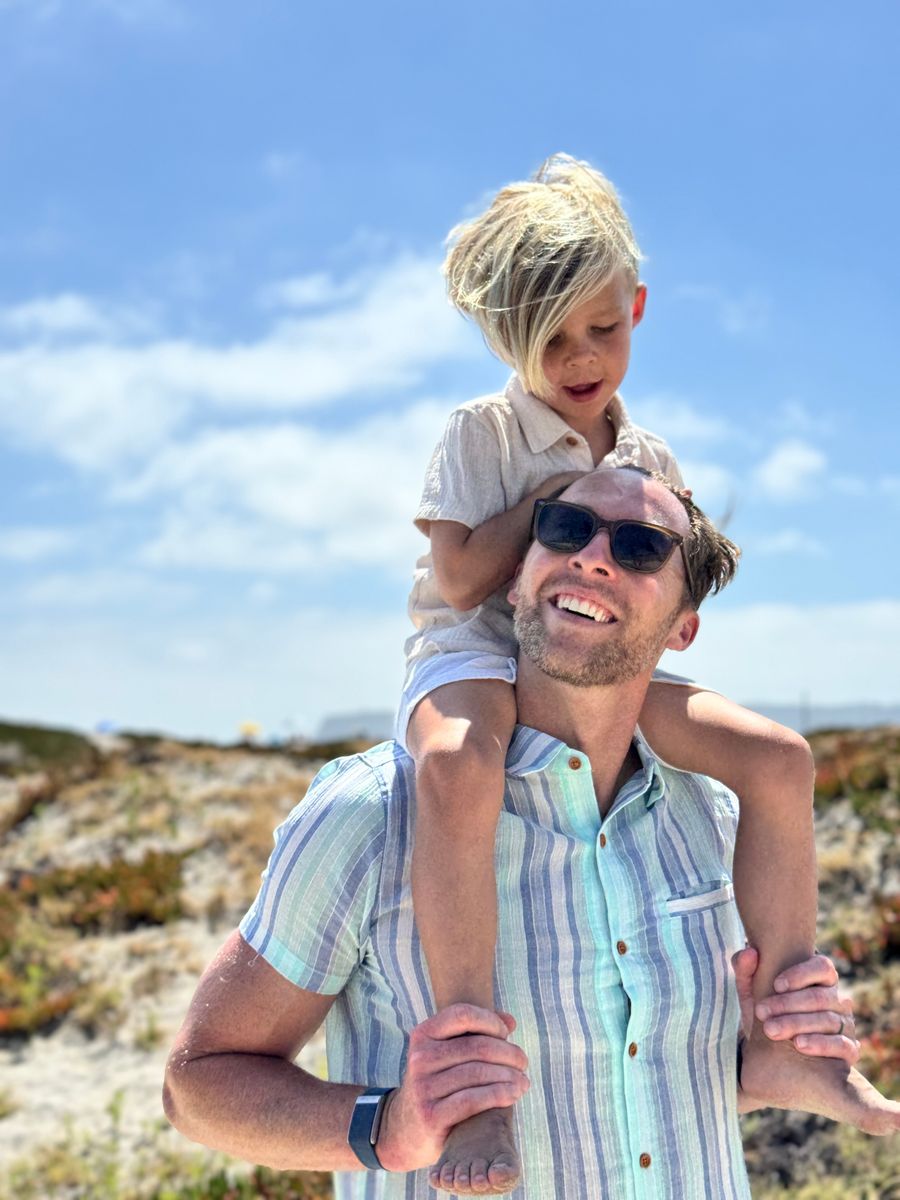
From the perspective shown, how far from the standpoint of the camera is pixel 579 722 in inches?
110

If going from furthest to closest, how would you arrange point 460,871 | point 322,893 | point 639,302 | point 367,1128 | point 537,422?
point 639,302
point 537,422
point 322,893
point 460,871
point 367,1128

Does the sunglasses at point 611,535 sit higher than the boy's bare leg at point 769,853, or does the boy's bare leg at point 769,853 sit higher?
the sunglasses at point 611,535

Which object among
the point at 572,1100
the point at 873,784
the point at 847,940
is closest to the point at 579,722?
the point at 572,1100

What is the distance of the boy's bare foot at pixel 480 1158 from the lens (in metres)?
2.14

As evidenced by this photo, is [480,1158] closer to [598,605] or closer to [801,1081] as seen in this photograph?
[801,1081]

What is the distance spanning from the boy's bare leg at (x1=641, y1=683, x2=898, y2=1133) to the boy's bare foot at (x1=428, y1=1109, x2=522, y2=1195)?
0.75 metres

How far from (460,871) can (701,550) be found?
43.1 inches

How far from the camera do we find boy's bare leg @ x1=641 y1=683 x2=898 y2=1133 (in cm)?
271

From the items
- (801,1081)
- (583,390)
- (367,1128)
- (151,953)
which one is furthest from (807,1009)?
(151,953)

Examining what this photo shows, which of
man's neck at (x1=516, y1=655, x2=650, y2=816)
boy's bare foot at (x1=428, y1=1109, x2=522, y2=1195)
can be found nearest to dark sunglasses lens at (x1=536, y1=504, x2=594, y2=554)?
man's neck at (x1=516, y1=655, x2=650, y2=816)

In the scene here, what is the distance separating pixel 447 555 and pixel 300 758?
15.3 m

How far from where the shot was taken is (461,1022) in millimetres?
2273

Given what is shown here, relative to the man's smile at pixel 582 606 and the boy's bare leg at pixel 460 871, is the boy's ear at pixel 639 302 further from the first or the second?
the boy's bare leg at pixel 460 871

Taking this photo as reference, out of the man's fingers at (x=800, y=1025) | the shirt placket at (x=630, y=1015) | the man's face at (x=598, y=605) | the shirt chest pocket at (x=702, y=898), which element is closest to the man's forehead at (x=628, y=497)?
the man's face at (x=598, y=605)
